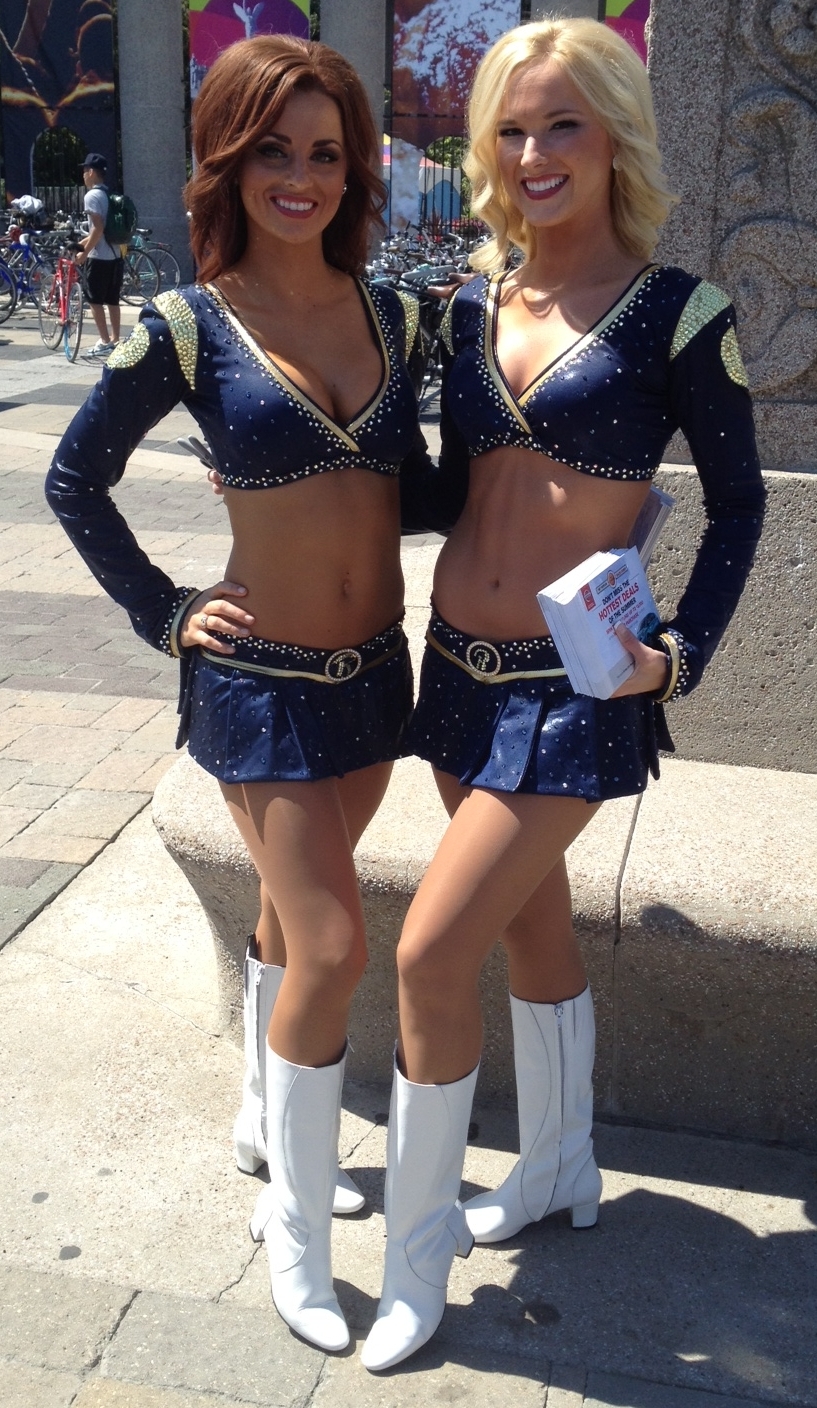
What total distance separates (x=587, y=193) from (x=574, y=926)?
1446 mm

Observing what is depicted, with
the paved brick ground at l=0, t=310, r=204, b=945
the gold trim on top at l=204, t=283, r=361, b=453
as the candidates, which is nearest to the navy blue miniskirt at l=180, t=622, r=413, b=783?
the gold trim on top at l=204, t=283, r=361, b=453

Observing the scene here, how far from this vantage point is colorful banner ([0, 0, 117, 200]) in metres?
26.1

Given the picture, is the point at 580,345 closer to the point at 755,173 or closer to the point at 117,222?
the point at 755,173

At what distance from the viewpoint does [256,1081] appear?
2791mm

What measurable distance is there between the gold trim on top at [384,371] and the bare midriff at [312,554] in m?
0.08

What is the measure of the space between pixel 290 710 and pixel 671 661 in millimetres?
616

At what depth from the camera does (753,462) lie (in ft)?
7.25

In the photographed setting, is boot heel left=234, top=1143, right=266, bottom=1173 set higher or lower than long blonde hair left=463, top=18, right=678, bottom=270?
lower

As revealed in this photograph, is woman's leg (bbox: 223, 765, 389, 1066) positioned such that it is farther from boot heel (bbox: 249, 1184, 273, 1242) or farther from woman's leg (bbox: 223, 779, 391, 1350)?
→ boot heel (bbox: 249, 1184, 273, 1242)

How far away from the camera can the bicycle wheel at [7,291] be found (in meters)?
18.1

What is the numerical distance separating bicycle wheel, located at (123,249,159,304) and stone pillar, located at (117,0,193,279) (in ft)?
12.2

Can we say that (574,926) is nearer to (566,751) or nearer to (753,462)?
(566,751)

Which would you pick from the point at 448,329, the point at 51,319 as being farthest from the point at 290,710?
the point at 51,319

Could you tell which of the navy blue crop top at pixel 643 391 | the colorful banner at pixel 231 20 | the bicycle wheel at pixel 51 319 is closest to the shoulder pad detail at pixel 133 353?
the navy blue crop top at pixel 643 391
